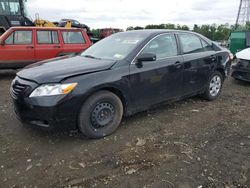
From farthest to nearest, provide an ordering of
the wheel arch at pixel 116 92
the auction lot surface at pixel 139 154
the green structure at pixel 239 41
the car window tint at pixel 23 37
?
the green structure at pixel 239 41
the car window tint at pixel 23 37
the wheel arch at pixel 116 92
the auction lot surface at pixel 139 154

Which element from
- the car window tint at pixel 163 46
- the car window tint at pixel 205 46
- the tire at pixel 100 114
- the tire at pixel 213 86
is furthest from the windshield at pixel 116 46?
the tire at pixel 213 86

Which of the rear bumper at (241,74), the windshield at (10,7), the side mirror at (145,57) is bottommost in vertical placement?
the rear bumper at (241,74)

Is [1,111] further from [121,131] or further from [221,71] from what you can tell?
[221,71]

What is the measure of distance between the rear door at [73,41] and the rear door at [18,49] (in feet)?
3.63

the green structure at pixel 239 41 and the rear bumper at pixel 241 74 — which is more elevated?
the green structure at pixel 239 41

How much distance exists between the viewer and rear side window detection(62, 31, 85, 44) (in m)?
8.80

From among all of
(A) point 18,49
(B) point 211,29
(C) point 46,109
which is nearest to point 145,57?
(C) point 46,109

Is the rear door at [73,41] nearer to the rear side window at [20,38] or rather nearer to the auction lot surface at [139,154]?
the rear side window at [20,38]

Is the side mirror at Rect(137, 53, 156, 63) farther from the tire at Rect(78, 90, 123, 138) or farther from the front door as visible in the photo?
the tire at Rect(78, 90, 123, 138)

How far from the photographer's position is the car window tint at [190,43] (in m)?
4.84

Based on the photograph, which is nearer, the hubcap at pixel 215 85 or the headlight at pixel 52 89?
the headlight at pixel 52 89

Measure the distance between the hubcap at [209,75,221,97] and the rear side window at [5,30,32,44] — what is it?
5869 millimetres

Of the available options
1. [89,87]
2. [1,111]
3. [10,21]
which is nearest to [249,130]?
[89,87]

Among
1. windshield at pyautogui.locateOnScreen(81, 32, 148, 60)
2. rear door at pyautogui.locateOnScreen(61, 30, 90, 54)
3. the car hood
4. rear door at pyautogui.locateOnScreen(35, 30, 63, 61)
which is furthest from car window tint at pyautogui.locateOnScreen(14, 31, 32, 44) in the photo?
the car hood
